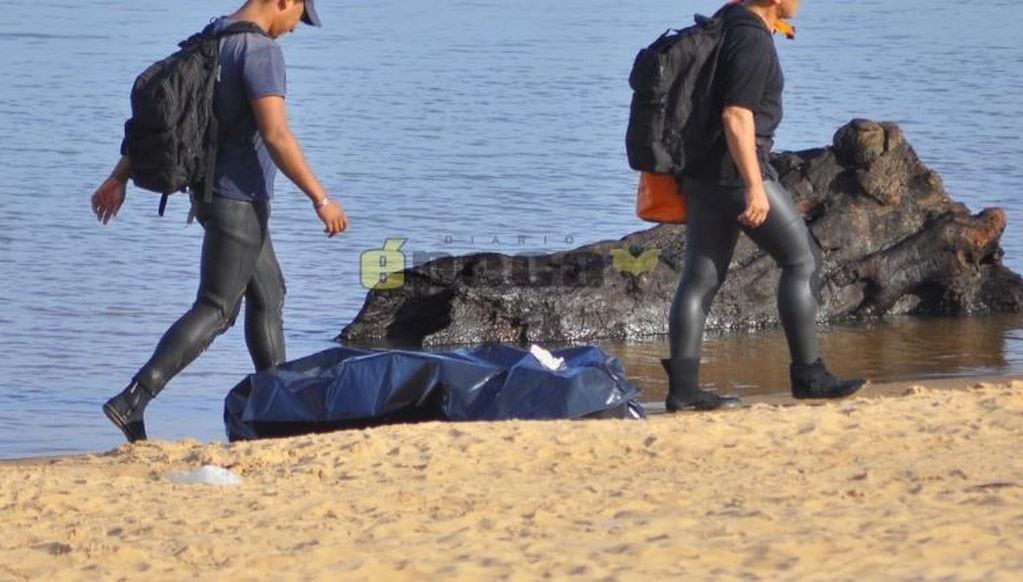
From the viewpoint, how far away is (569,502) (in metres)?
5.73

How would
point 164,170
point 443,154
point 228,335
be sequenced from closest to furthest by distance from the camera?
point 164,170 → point 228,335 → point 443,154

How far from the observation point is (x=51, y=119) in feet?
58.9

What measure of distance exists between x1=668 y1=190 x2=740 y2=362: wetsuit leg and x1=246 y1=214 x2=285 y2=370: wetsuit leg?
1.43m

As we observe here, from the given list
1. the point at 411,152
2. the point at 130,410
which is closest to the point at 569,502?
the point at 130,410

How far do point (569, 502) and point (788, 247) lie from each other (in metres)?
2.03

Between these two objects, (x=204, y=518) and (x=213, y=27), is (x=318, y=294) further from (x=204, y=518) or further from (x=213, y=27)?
(x=204, y=518)

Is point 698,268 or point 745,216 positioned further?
point 698,268

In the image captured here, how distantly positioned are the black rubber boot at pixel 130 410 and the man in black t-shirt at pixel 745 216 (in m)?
1.92

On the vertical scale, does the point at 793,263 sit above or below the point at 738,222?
below

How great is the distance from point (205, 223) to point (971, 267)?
16.5ft

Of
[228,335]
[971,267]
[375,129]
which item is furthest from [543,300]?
[375,129]

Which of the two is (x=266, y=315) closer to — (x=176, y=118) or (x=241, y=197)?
(x=241, y=197)

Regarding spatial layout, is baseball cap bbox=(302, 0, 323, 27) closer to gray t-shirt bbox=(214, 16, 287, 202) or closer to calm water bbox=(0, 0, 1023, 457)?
gray t-shirt bbox=(214, 16, 287, 202)

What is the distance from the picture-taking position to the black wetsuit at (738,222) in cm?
715
